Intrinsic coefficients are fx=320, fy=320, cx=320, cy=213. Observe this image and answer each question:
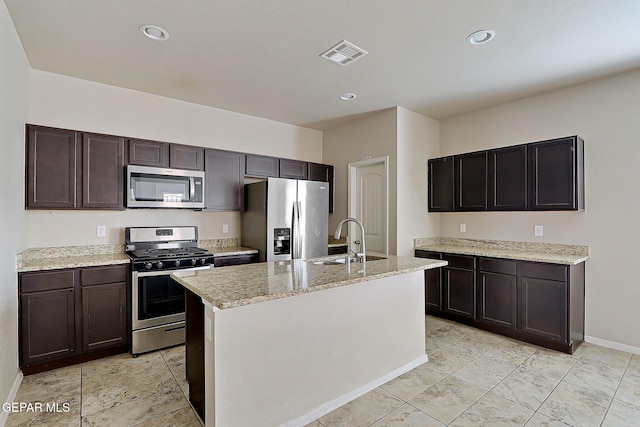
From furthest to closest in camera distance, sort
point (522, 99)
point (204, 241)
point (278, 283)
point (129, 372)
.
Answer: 1. point (204, 241)
2. point (522, 99)
3. point (129, 372)
4. point (278, 283)

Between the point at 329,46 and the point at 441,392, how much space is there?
299cm

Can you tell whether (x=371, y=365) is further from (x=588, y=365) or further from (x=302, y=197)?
(x=302, y=197)

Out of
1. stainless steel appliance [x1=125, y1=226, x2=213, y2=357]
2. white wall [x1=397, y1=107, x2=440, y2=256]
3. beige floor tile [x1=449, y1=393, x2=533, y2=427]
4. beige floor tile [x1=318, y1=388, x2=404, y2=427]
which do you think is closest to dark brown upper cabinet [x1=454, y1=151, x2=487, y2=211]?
white wall [x1=397, y1=107, x2=440, y2=256]

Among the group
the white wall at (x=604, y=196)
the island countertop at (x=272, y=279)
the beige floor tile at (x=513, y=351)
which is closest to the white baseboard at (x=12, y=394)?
the island countertop at (x=272, y=279)

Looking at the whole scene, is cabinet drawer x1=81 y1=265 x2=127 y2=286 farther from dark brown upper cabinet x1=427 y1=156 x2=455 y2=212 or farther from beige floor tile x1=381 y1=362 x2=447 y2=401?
dark brown upper cabinet x1=427 y1=156 x2=455 y2=212

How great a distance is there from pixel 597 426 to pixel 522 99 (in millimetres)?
3466

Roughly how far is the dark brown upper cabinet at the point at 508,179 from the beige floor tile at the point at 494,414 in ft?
7.21

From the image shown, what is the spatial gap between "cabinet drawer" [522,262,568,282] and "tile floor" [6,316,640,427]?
75cm

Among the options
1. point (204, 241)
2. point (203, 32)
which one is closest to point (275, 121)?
point (204, 241)

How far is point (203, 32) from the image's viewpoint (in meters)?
2.56

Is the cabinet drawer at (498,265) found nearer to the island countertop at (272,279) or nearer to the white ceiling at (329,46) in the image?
the island countertop at (272,279)

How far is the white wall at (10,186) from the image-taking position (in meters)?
2.22

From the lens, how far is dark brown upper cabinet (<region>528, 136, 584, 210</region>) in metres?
3.31

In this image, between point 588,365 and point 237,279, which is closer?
point 237,279
